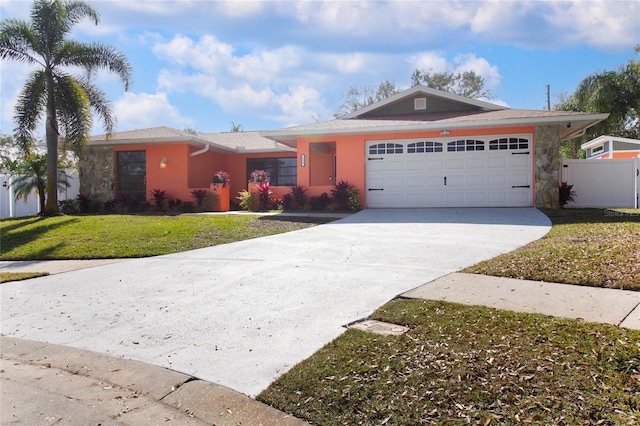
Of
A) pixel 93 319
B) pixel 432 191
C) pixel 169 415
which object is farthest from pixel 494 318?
pixel 432 191

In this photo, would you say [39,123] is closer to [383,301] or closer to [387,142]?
[387,142]

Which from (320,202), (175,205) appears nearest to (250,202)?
(320,202)

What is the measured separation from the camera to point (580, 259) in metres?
6.96

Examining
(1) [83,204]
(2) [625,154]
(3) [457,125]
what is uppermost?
(3) [457,125]

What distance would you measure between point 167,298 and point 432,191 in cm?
1124

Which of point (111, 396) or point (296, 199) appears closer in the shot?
point (111, 396)

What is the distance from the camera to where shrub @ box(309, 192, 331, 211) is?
16672mm

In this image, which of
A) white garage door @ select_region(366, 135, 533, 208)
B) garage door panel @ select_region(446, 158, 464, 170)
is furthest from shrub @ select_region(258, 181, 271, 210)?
garage door panel @ select_region(446, 158, 464, 170)

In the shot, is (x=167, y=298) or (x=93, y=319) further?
(x=167, y=298)

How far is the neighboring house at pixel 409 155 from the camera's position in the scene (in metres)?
15.1

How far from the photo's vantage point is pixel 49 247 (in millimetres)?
11148

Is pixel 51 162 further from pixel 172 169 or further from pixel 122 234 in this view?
pixel 122 234

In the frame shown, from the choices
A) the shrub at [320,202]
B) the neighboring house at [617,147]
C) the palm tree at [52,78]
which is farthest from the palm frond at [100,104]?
the neighboring house at [617,147]

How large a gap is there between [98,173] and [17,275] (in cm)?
1226
